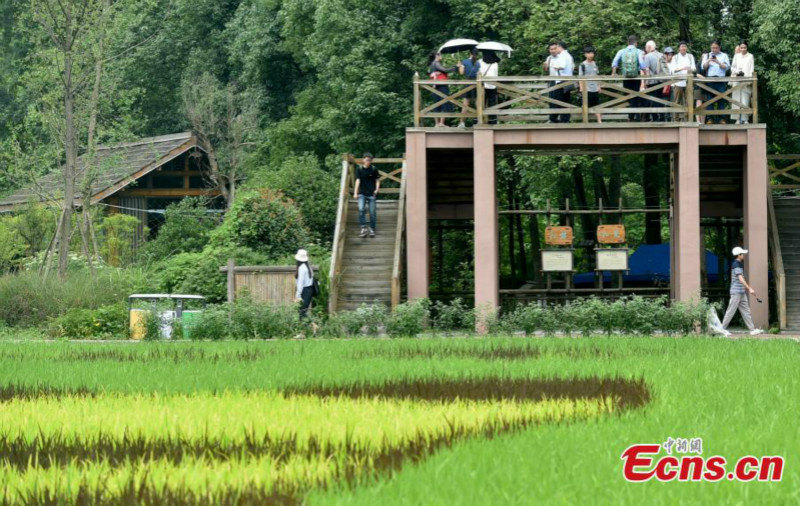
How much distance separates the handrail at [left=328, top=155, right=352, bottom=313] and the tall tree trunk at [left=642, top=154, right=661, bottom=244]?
10.3 m

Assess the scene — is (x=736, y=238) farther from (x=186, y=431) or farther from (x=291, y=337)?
(x=186, y=431)

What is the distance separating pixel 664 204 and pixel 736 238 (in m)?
4.13

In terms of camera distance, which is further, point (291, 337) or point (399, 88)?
point (399, 88)

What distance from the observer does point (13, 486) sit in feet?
27.8

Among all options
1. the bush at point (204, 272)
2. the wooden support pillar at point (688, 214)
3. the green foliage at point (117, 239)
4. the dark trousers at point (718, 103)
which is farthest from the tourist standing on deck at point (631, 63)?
the green foliage at point (117, 239)

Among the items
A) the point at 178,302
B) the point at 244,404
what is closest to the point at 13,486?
→ the point at 244,404

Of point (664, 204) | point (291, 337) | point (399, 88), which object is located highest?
point (399, 88)

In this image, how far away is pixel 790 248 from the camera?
1278 inches

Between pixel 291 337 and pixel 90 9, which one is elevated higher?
pixel 90 9

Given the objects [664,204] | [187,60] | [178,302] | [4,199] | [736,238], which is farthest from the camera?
[187,60]

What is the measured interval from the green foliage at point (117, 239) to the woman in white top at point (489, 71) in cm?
1598

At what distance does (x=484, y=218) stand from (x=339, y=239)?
3.45 meters

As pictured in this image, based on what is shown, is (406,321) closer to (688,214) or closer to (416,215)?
(416,215)

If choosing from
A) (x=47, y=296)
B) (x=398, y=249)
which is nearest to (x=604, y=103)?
(x=398, y=249)
